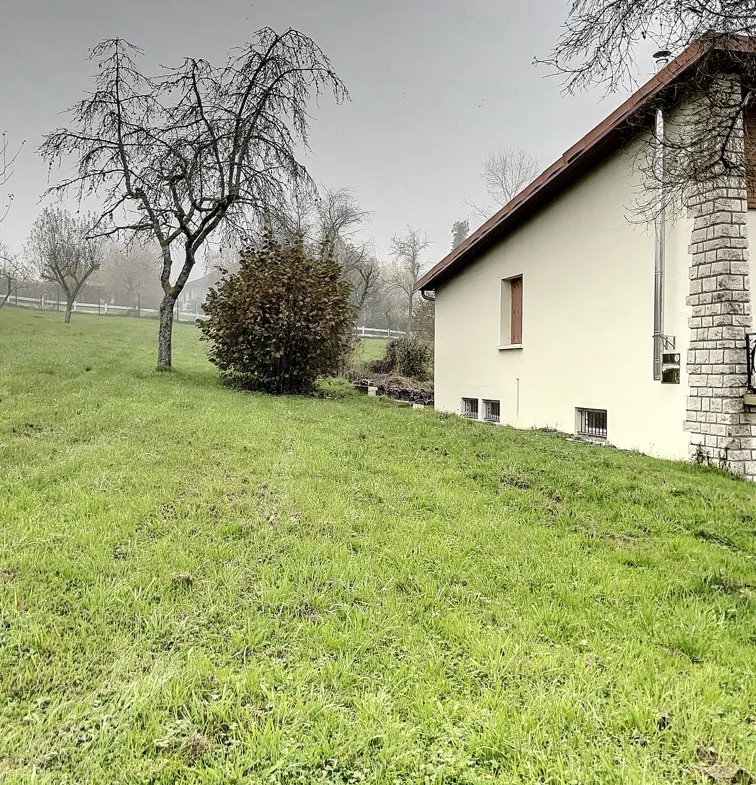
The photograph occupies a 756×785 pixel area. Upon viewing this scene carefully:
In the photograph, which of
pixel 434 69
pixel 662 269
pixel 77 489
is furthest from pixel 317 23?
pixel 77 489

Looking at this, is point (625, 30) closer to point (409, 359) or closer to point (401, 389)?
point (401, 389)

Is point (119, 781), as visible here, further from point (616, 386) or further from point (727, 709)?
point (616, 386)

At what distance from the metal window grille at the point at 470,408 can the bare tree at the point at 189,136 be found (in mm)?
6171

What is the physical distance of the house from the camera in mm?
5328

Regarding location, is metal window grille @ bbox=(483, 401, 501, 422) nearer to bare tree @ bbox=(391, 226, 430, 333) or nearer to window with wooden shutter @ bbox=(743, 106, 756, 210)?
window with wooden shutter @ bbox=(743, 106, 756, 210)

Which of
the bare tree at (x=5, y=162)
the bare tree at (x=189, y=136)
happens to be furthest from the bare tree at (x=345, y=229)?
the bare tree at (x=5, y=162)

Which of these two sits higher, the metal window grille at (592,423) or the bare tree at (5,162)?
the bare tree at (5,162)

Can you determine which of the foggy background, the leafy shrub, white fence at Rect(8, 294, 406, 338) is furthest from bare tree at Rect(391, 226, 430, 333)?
the leafy shrub

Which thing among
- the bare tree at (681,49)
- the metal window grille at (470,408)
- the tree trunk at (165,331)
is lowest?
the metal window grille at (470,408)

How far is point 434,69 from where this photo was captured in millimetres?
14008

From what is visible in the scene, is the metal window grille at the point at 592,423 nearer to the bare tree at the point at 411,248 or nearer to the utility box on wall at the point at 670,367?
the utility box on wall at the point at 670,367

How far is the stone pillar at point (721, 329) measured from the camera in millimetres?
5270

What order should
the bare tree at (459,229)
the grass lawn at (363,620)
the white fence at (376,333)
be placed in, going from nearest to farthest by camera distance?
1. the grass lawn at (363,620)
2. the white fence at (376,333)
3. the bare tree at (459,229)

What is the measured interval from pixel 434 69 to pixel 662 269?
1141 centimetres
